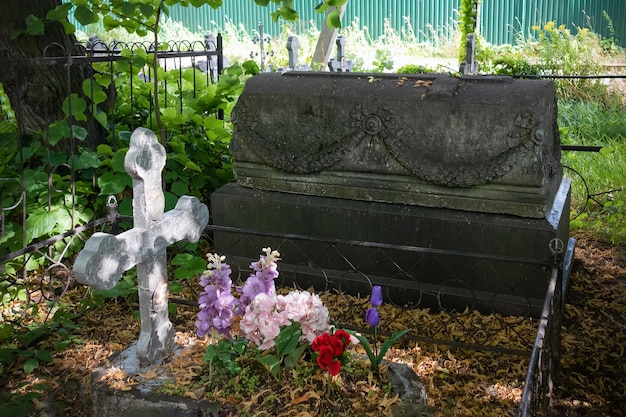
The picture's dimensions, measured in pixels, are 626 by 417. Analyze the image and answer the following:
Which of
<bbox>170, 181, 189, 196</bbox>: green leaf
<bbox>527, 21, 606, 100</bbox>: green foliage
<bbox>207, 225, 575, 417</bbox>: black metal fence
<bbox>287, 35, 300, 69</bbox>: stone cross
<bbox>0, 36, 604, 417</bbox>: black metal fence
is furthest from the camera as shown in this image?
<bbox>287, 35, 300, 69</bbox>: stone cross

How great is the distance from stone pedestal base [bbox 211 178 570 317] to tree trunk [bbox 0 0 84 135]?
4.35 feet

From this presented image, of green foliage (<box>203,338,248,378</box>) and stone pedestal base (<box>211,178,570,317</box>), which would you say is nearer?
green foliage (<box>203,338,248,378</box>)

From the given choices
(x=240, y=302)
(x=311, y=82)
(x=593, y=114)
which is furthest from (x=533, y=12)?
(x=240, y=302)

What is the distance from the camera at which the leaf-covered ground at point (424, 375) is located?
2.69m

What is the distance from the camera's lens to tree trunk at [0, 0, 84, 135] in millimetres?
4602

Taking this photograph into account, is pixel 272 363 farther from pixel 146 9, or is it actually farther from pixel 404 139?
pixel 146 9

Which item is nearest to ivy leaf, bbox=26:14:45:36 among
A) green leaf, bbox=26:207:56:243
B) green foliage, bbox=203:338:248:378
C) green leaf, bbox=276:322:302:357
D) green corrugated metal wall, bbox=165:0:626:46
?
green leaf, bbox=26:207:56:243

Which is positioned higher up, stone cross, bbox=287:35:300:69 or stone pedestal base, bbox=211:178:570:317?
stone cross, bbox=287:35:300:69

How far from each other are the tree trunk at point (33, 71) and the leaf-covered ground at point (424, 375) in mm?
1327

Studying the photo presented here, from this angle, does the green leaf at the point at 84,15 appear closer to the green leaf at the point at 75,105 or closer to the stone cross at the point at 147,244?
the green leaf at the point at 75,105

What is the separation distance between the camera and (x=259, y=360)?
274 cm

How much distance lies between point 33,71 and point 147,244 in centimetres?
243

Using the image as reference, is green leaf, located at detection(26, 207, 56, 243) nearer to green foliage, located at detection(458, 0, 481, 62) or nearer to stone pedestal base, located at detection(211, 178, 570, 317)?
stone pedestal base, located at detection(211, 178, 570, 317)

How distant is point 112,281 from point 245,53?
593 inches
